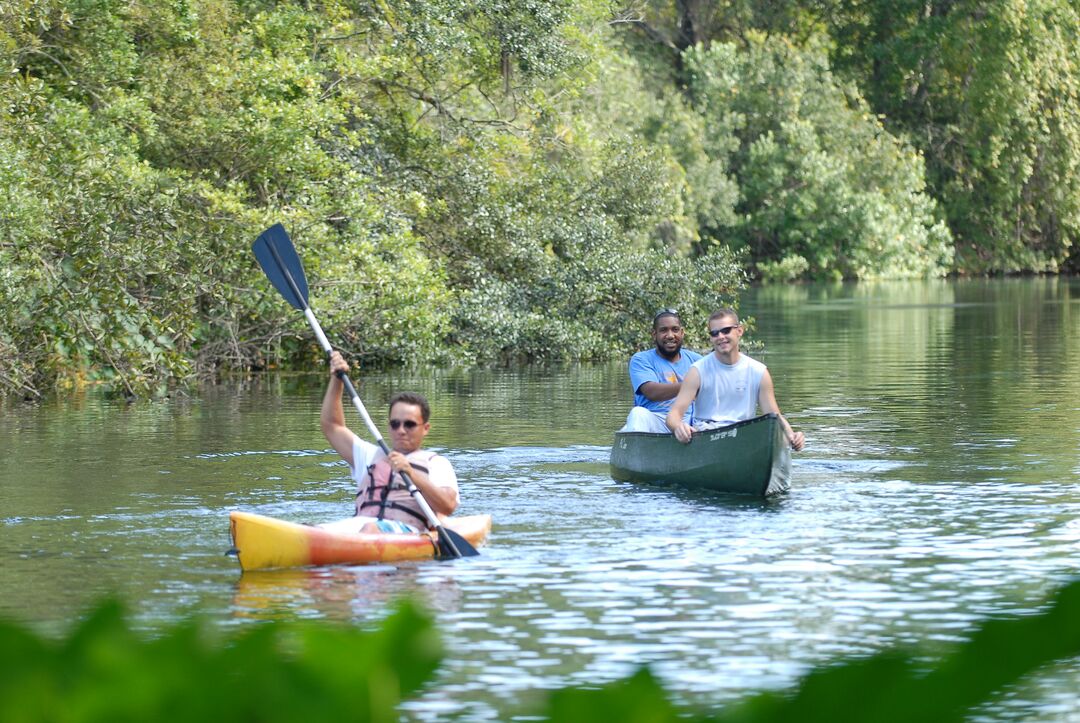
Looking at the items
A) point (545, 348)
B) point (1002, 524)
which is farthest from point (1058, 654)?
point (545, 348)

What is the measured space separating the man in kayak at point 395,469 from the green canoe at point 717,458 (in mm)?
2756

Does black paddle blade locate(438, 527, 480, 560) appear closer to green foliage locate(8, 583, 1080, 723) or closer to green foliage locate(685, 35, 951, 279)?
green foliage locate(8, 583, 1080, 723)

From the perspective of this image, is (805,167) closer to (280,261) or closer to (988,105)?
(988,105)

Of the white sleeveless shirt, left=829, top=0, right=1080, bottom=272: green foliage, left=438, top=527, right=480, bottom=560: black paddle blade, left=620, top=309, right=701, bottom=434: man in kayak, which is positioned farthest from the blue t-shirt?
left=829, top=0, right=1080, bottom=272: green foliage

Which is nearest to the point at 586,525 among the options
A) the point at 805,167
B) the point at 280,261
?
the point at 280,261

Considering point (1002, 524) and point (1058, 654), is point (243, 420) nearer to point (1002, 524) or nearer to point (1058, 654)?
point (1002, 524)

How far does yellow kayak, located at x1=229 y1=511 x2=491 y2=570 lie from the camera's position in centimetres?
904

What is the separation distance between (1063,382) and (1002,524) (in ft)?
36.7

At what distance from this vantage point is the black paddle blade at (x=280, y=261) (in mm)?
12430

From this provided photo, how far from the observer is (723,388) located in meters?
12.6

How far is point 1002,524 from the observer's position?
10.3m

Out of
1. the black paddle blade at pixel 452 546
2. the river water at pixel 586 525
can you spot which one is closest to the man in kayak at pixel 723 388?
the river water at pixel 586 525

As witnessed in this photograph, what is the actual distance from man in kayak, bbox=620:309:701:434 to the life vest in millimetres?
3294

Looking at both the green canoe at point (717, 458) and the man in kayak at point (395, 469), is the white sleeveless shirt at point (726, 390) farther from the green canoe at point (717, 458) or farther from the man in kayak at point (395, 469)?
the man in kayak at point (395, 469)
